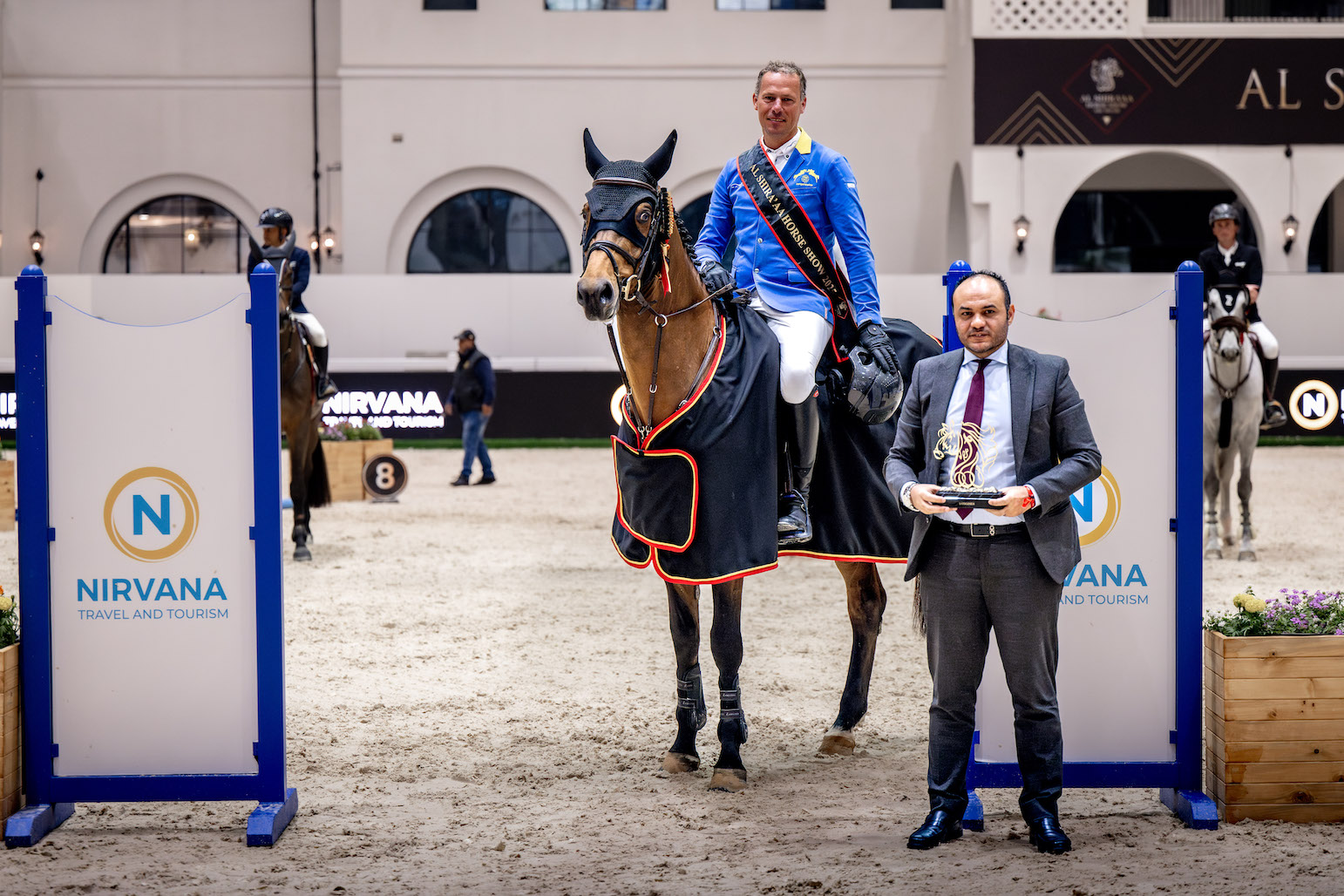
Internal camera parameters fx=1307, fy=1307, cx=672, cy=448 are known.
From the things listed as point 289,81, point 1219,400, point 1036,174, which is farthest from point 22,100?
point 1219,400

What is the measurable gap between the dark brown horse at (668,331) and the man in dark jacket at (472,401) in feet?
Answer: 34.7

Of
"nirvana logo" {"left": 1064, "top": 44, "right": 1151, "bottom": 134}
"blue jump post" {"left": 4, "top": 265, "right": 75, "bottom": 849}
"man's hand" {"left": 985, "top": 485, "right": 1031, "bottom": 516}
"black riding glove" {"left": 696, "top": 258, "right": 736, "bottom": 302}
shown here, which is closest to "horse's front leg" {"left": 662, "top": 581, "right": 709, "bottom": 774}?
"black riding glove" {"left": 696, "top": 258, "right": 736, "bottom": 302}

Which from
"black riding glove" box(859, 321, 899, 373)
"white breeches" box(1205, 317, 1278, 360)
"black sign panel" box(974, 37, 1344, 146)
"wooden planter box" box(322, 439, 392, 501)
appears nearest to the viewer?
"black riding glove" box(859, 321, 899, 373)

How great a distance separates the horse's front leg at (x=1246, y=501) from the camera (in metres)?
9.76

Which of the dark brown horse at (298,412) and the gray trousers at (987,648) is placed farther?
the dark brown horse at (298,412)

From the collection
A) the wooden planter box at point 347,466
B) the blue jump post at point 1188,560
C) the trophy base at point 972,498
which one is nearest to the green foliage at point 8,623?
the trophy base at point 972,498

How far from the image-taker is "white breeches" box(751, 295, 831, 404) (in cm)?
483

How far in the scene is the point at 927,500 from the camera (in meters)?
3.70

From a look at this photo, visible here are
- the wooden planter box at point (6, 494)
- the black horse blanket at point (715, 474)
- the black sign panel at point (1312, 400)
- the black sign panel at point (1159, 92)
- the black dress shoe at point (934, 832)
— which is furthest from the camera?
the black sign panel at point (1159, 92)

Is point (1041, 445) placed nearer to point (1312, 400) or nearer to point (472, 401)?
point (472, 401)

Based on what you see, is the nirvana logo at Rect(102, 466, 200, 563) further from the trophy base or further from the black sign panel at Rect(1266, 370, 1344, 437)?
the black sign panel at Rect(1266, 370, 1344, 437)

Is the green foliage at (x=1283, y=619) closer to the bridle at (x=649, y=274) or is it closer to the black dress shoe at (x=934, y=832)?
the black dress shoe at (x=934, y=832)

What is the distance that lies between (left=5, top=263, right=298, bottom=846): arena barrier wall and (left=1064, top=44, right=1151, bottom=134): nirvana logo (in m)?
19.1

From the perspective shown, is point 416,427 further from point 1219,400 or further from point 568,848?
point 568,848
